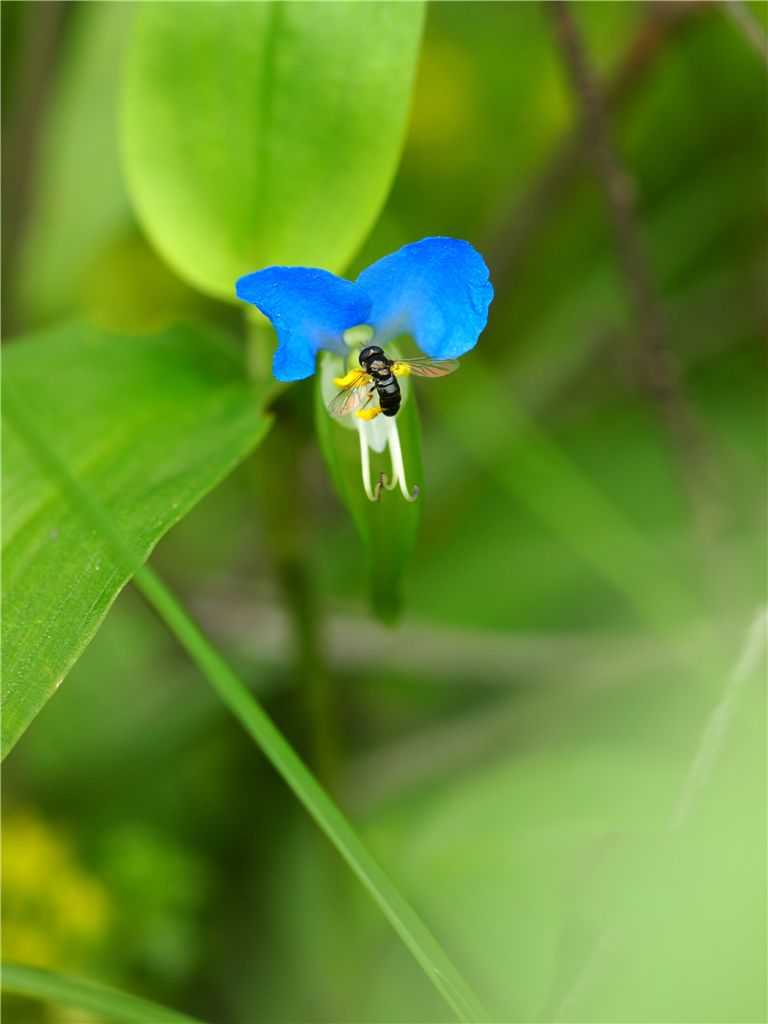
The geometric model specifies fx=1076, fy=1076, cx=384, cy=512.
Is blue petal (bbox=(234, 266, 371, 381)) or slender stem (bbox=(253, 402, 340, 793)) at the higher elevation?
slender stem (bbox=(253, 402, 340, 793))

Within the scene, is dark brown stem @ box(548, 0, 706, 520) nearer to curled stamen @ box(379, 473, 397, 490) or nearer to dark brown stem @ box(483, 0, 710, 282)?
dark brown stem @ box(483, 0, 710, 282)

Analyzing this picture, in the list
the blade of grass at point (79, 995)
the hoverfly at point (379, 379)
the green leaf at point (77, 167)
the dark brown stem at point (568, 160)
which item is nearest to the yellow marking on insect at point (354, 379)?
the hoverfly at point (379, 379)

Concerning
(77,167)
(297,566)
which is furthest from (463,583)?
(77,167)

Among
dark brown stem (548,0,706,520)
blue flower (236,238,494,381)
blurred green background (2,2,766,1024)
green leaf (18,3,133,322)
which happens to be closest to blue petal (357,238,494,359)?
blue flower (236,238,494,381)

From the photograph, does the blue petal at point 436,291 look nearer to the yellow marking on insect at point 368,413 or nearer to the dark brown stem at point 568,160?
the yellow marking on insect at point 368,413

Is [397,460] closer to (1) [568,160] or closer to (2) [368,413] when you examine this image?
(2) [368,413]

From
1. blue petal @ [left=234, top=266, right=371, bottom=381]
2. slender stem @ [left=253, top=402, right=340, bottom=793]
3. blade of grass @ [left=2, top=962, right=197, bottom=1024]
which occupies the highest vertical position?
slender stem @ [left=253, top=402, right=340, bottom=793]
